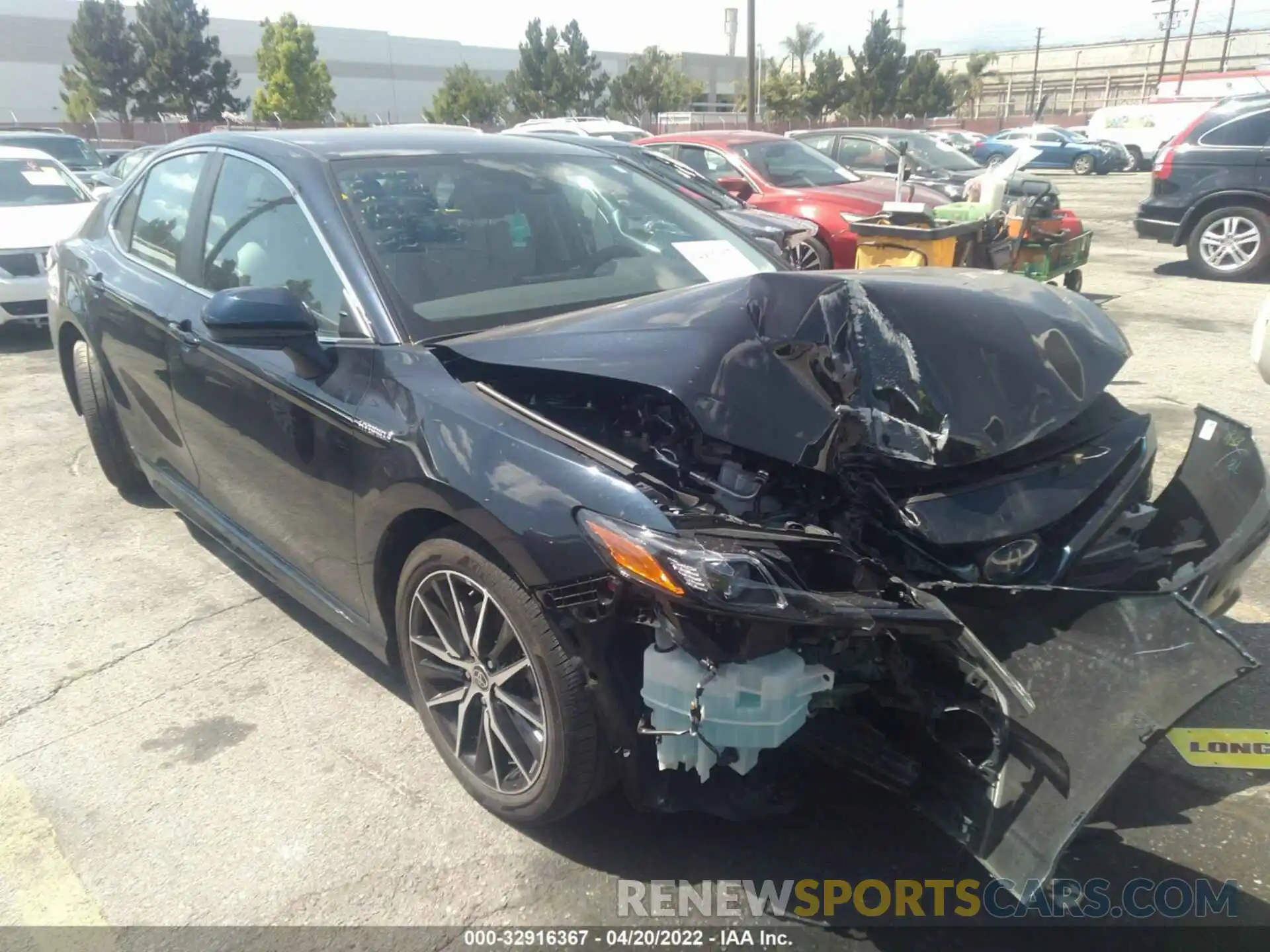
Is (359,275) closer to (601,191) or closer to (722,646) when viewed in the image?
(601,191)

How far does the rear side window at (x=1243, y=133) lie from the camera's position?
9.63 metres

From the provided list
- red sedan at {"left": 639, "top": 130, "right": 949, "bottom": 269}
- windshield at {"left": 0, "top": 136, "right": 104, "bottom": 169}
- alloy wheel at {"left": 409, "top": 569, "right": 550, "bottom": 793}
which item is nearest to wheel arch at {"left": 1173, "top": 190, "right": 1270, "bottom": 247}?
red sedan at {"left": 639, "top": 130, "right": 949, "bottom": 269}

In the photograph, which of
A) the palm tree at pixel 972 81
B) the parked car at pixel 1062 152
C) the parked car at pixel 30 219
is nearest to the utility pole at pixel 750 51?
the parked car at pixel 1062 152

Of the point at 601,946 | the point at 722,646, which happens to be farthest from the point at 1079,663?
the point at 601,946

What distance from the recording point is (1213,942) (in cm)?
218

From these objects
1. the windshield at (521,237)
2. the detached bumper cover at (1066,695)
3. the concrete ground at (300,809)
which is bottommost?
the concrete ground at (300,809)

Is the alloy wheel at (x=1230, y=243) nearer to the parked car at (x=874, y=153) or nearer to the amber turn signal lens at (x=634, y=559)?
the parked car at (x=874, y=153)

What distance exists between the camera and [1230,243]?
1017 cm

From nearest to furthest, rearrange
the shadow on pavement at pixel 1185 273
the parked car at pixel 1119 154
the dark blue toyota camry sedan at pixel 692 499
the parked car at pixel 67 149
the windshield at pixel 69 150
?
the dark blue toyota camry sedan at pixel 692 499, the shadow on pavement at pixel 1185 273, the parked car at pixel 67 149, the windshield at pixel 69 150, the parked car at pixel 1119 154

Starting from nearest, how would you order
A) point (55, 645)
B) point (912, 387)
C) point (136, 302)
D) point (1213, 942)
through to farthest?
1. point (1213, 942)
2. point (912, 387)
3. point (55, 645)
4. point (136, 302)

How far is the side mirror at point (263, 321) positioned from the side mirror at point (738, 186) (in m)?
7.82

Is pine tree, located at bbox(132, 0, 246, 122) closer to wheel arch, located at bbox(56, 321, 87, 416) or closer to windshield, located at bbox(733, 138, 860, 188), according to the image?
windshield, located at bbox(733, 138, 860, 188)

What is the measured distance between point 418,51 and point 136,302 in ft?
231

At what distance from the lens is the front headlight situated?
1.92m
